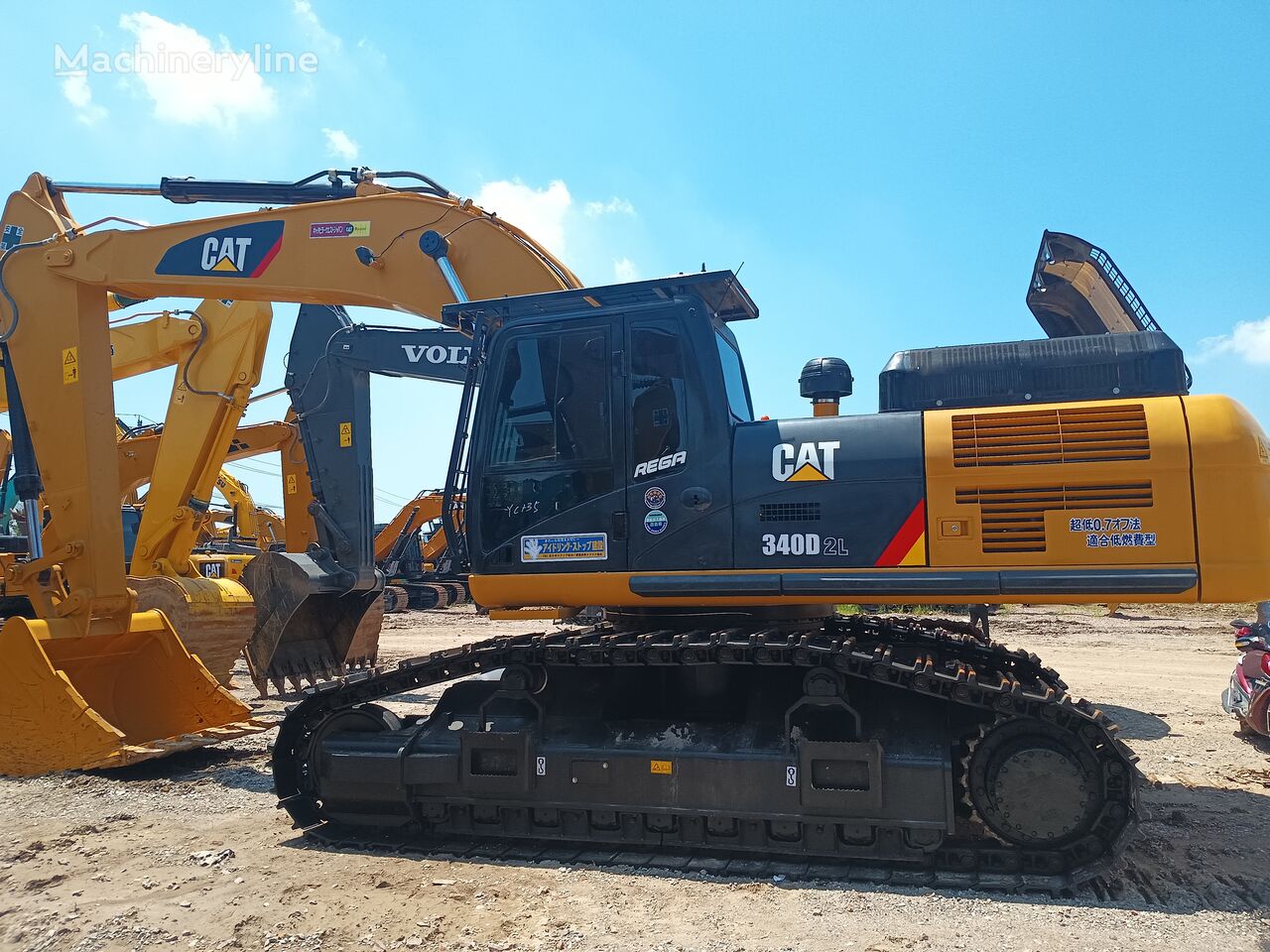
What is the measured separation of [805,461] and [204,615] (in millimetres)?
6975

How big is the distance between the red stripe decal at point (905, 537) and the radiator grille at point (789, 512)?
43 centimetres

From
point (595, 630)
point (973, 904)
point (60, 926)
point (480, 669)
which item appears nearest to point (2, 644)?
point (60, 926)

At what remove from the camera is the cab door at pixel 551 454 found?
5684mm

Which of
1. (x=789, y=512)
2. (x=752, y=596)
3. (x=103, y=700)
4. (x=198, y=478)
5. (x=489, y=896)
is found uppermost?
(x=198, y=478)

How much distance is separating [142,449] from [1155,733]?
14710mm

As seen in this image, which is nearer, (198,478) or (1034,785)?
(1034,785)

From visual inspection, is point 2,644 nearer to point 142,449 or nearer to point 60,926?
point 60,926

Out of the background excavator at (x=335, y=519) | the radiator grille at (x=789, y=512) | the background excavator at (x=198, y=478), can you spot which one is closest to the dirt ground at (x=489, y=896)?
the background excavator at (x=335, y=519)

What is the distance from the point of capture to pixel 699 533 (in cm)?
548

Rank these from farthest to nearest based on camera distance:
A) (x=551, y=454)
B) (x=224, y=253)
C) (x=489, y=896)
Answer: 1. (x=224, y=253)
2. (x=551, y=454)
3. (x=489, y=896)

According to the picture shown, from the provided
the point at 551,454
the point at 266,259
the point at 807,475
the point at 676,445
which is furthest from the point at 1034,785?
the point at 266,259

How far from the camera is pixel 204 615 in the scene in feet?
31.4

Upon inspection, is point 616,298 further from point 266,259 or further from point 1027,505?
point 266,259

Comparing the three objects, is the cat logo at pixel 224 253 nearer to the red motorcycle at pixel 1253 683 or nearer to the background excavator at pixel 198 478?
the background excavator at pixel 198 478
